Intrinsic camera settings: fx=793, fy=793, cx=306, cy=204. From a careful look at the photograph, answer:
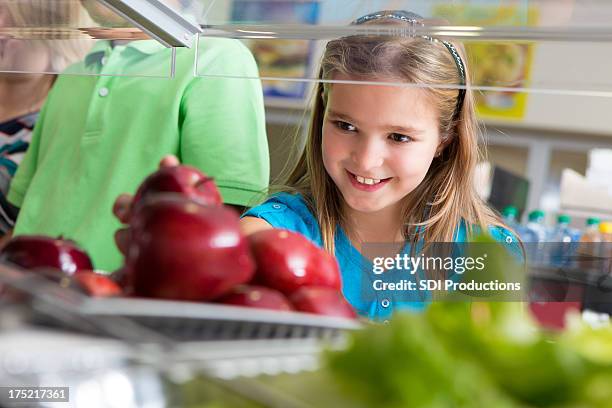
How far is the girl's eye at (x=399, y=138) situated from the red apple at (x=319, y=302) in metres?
0.73

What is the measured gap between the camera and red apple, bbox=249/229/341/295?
0.69m

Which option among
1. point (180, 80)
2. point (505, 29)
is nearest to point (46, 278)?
point (505, 29)

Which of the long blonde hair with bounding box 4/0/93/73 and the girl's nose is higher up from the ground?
the long blonde hair with bounding box 4/0/93/73

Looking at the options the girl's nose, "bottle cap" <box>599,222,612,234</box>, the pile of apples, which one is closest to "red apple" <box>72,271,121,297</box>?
the pile of apples

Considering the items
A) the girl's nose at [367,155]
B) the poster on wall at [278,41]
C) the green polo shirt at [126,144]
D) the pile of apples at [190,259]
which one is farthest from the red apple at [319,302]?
the green polo shirt at [126,144]

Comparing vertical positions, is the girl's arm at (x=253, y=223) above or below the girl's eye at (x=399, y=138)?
below

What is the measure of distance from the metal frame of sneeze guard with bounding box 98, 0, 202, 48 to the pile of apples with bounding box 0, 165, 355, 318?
0.25m

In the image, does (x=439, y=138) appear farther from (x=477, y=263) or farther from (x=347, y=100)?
(x=477, y=263)

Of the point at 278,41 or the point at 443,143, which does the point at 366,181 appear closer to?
the point at 443,143

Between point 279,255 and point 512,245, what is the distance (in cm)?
94

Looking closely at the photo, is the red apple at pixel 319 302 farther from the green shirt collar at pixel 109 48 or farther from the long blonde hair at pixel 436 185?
the long blonde hair at pixel 436 185

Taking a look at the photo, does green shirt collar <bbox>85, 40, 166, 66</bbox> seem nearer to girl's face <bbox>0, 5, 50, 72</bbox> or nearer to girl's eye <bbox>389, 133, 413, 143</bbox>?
girl's face <bbox>0, 5, 50, 72</bbox>

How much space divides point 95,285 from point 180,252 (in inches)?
2.9

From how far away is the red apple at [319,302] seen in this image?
0.65m
